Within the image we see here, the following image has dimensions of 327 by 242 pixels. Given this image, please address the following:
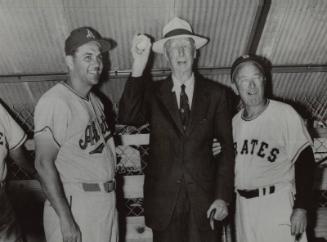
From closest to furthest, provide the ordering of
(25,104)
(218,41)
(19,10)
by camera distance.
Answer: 1. (19,10)
2. (218,41)
3. (25,104)

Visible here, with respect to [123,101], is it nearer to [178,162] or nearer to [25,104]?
[178,162]

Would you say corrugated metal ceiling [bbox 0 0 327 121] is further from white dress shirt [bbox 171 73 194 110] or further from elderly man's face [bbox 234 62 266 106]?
white dress shirt [bbox 171 73 194 110]

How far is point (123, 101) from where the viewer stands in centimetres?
263

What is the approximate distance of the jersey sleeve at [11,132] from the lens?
293 centimetres

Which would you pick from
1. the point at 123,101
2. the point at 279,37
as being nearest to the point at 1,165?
the point at 123,101

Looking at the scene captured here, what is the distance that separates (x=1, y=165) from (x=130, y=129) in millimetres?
1913

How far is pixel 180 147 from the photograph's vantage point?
2.63 m

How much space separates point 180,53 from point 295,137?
1.15 metres

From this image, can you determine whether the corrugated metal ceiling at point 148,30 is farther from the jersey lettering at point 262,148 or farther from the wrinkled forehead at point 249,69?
the jersey lettering at point 262,148

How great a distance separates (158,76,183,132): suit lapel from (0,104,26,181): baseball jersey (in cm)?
130

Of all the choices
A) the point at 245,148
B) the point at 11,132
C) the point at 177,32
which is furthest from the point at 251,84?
the point at 11,132

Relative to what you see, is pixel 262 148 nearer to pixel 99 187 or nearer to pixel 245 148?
pixel 245 148

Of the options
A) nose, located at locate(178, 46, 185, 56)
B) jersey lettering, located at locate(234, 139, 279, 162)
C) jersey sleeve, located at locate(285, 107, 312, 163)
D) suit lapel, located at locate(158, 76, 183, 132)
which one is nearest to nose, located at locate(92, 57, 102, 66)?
suit lapel, located at locate(158, 76, 183, 132)

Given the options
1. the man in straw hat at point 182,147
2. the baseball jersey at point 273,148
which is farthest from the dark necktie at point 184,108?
the baseball jersey at point 273,148
